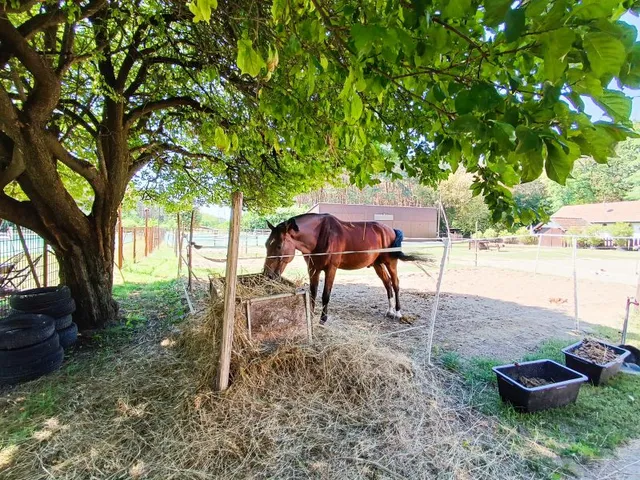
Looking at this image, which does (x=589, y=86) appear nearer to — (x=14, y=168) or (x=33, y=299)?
(x=14, y=168)

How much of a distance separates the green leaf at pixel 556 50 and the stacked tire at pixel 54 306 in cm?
499

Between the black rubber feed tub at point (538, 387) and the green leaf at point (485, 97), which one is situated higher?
the green leaf at point (485, 97)

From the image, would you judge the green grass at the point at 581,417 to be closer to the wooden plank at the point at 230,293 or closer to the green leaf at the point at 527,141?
the wooden plank at the point at 230,293

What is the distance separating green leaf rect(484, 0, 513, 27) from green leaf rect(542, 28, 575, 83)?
0.14 meters

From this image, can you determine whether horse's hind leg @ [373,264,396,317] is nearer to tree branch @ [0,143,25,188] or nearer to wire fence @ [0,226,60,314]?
tree branch @ [0,143,25,188]

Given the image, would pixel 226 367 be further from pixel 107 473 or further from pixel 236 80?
pixel 236 80

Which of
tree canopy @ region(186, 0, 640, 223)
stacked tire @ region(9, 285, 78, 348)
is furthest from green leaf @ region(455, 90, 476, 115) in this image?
stacked tire @ region(9, 285, 78, 348)

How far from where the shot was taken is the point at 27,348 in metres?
3.02

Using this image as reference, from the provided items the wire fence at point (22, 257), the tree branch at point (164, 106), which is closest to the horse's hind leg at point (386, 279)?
the tree branch at point (164, 106)

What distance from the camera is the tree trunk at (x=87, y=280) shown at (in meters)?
4.23

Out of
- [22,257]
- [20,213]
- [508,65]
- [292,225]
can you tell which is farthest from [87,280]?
[508,65]

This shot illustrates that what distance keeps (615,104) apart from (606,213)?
4275cm

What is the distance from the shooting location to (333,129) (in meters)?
2.53

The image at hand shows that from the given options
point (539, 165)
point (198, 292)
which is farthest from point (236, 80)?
point (198, 292)
